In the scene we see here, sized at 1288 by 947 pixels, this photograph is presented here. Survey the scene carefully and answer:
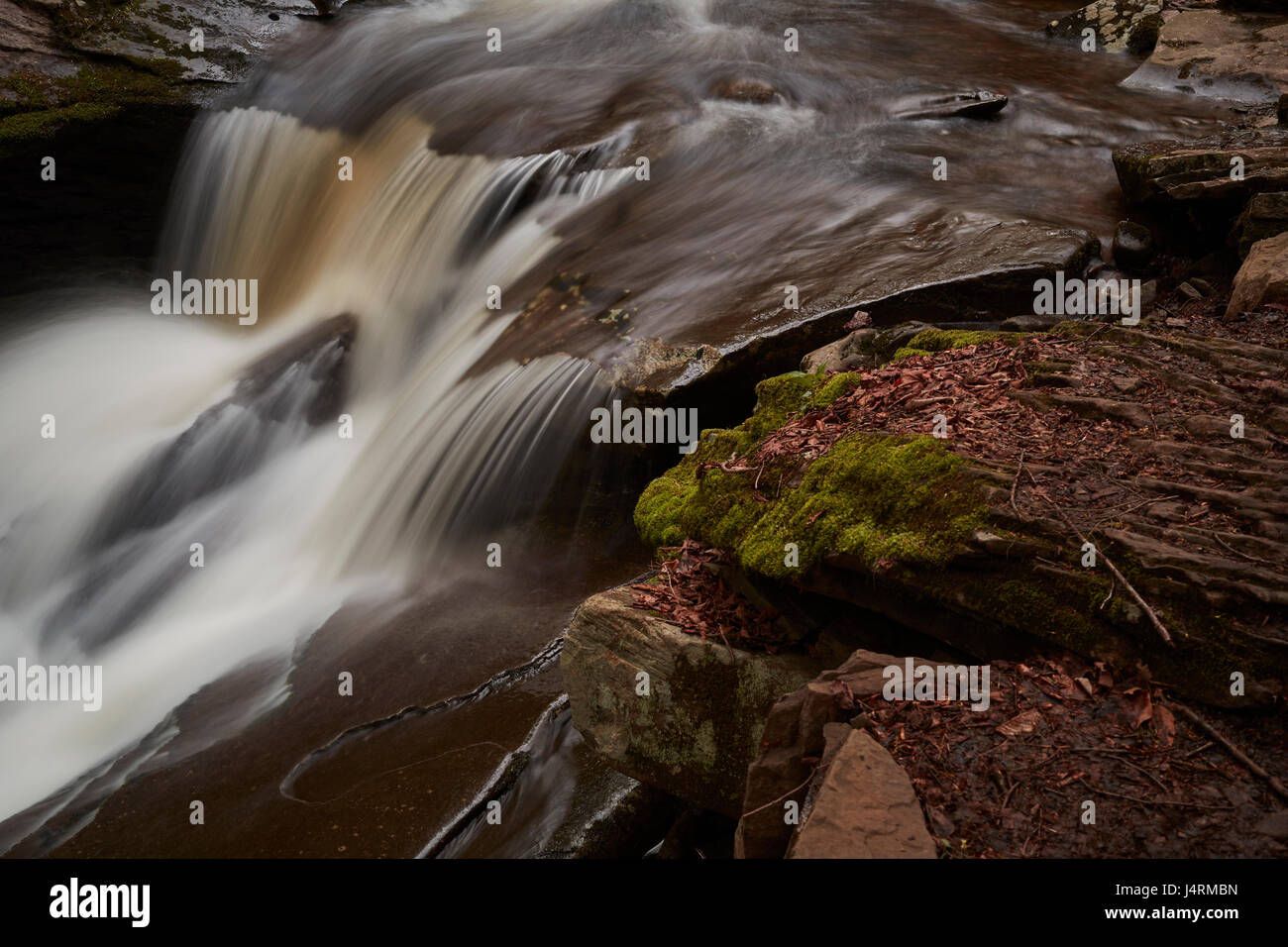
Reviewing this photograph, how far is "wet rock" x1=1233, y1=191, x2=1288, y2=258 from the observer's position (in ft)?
20.5

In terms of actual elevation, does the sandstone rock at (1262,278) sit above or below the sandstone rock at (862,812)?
above

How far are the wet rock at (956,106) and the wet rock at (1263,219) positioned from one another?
498 centimetres

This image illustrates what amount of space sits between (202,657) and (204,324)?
583cm

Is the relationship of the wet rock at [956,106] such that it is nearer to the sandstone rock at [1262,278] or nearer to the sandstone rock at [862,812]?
the sandstone rock at [1262,278]

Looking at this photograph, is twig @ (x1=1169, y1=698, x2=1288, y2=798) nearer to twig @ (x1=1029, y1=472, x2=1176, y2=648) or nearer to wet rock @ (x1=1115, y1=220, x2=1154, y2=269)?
twig @ (x1=1029, y1=472, x2=1176, y2=648)

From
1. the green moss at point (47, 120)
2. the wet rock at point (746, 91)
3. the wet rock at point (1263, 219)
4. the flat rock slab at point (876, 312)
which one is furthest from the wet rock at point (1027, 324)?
the green moss at point (47, 120)

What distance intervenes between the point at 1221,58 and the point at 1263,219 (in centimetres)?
653

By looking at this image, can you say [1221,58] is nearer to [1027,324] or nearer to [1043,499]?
[1027,324]

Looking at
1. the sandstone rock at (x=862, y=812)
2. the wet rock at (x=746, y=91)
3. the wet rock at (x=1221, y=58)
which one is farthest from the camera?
the wet rock at (x=746, y=91)

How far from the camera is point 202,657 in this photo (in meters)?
6.79

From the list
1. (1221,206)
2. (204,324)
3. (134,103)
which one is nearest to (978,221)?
(1221,206)

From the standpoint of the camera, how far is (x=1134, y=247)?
761 cm

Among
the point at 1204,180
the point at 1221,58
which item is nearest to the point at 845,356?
the point at 1204,180

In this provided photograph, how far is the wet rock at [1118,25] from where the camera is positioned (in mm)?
12617
